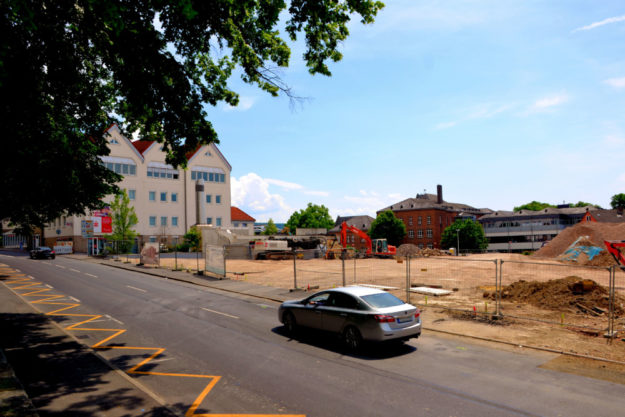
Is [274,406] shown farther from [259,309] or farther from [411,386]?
[259,309]

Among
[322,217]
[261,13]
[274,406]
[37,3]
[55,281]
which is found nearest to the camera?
[274,406]

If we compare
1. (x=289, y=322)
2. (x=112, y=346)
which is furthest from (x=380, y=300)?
(x=112, y=346)

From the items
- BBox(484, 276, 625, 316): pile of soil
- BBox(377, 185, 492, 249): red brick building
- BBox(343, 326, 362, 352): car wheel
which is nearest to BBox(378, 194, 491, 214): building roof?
A: BBox(377, 185, 492, 249): red brick building

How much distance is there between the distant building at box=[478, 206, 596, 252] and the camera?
337ft

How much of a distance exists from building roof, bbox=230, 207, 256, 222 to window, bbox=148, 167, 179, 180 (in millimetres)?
25659

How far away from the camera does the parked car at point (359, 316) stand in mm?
10086

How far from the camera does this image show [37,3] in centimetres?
812

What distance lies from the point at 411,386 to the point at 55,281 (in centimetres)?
2494

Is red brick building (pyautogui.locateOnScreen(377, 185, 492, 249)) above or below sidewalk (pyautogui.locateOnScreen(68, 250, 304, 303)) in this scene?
above

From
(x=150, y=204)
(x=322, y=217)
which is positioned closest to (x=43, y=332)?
(x=150, y=204)

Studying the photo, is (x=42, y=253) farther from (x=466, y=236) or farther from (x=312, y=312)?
(x=466, y=236)

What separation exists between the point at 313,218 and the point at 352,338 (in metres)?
102

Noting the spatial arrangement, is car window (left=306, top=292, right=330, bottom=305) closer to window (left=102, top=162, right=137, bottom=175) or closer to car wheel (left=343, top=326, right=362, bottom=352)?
car wheel (left=343, top=326, right=362, bottom=352)

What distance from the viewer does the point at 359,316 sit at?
34.2 feet
